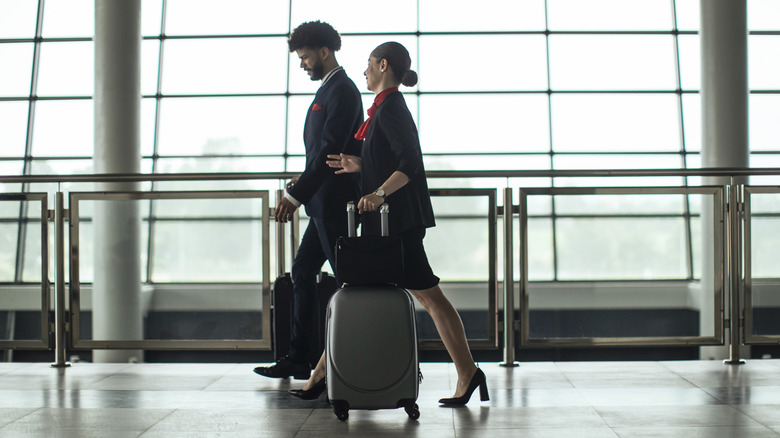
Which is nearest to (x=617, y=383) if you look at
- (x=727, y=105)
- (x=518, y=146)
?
(x=727, y=105)

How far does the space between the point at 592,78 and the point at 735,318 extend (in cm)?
730

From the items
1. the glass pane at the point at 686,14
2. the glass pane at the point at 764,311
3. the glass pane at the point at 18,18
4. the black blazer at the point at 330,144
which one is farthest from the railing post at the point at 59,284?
the glass pane at the point at 686,14

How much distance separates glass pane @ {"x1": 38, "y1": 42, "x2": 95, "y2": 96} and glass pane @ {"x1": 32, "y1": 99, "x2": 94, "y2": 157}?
163 millimetres

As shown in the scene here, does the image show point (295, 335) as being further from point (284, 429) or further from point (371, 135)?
point (371, 135)

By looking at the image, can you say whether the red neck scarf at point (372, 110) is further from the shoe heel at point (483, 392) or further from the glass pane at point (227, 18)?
the glass pane at point (227, 18)

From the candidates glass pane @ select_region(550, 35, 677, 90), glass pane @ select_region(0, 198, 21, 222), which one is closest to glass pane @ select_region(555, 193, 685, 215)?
glass pane @ select_region(0, 198, 21, 222)

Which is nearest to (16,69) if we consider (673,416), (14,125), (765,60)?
(14,125)

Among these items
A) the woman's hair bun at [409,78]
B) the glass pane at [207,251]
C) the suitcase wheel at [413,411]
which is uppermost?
the woman's hair bun at [409,78]

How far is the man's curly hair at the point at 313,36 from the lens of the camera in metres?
2.97

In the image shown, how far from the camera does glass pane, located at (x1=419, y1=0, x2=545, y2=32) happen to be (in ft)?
34.0

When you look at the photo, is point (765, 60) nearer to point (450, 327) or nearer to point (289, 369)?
point (450, 327)

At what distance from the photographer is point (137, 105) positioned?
848 centimetres

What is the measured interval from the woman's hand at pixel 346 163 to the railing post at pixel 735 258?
2244mm

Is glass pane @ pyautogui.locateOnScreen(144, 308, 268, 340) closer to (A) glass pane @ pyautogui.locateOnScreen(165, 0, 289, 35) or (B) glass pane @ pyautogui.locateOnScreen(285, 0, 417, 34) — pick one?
(B) glass pane @ pyautogui.locateOnScreen(285, 0, 417, 34)
